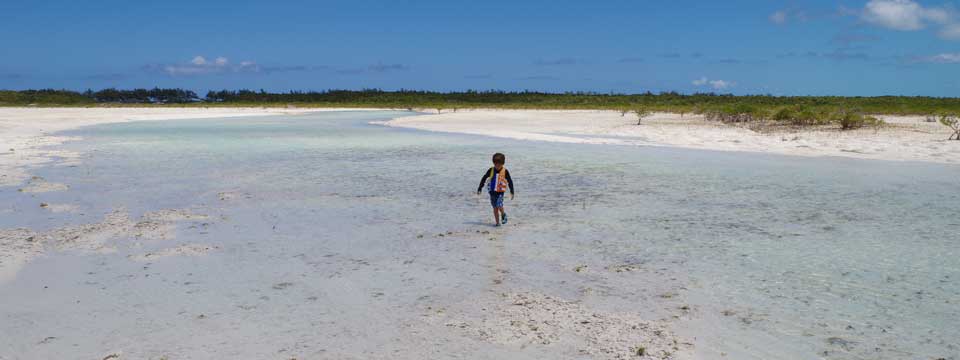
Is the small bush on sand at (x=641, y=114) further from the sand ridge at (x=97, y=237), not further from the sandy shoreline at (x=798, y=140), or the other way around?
the sand ridge at (x=97, y=237)

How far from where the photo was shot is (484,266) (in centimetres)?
667

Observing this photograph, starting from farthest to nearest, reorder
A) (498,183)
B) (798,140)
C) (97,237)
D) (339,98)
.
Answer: (339,98), (798,140), (498,183), (97,237)

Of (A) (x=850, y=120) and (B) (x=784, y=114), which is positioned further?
(B) (x=784, y=114)

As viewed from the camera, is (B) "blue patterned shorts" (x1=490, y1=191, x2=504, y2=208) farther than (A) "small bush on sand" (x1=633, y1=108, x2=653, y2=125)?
No

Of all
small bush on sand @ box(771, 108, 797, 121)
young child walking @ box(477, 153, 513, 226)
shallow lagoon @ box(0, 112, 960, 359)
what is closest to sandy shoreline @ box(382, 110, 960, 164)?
small bush on sand @ box(771, 108, 797, 121)

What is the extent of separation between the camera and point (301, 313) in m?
5.27

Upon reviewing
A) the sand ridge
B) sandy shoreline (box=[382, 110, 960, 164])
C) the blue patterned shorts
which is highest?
sandy shoreline (box=[382, 110, 960, 164])

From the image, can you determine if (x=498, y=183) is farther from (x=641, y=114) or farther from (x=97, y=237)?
(x=641, y=114)

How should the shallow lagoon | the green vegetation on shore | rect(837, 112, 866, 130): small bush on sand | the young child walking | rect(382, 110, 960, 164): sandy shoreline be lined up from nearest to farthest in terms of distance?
1. the shallow lagoon
2. the young child walking
3. rect(382, 110, 960, 164): sandy shoreline
4. rect(837, 112, 866, 130): small bush on sand
5. the green vegetation on shore

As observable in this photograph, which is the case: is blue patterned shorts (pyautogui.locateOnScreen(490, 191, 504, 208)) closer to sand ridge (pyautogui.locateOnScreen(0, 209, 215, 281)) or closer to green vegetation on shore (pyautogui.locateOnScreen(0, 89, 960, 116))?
sand ridge (pyautogui.locateOnScreen(0, 209, 215, 281))

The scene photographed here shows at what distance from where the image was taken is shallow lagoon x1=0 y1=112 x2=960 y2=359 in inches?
188

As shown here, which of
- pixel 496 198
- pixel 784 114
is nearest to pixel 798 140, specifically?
pixel 784 114

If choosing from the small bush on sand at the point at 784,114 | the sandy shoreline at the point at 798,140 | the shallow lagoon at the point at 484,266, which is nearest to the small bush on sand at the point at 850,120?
Result: the sandy shoreline at the point at 798,140

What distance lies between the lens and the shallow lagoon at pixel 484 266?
4.77 m
